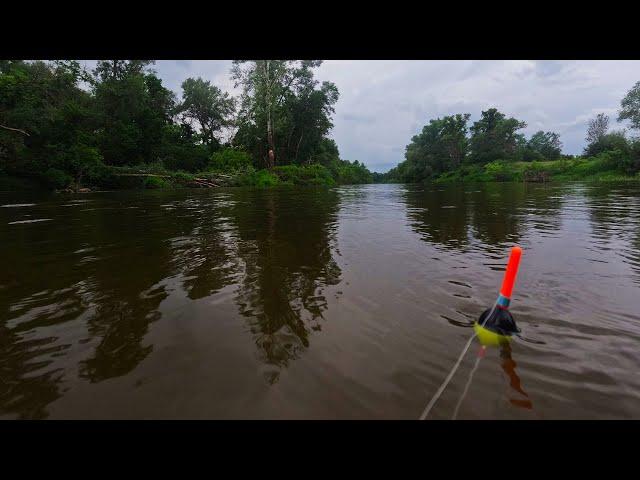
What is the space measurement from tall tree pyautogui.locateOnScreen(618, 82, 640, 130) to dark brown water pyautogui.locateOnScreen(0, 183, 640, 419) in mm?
53773

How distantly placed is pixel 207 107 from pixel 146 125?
15736 mm

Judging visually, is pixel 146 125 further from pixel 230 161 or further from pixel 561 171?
pixel 561 171

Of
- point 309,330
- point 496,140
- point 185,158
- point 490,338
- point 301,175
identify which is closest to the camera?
point 490,338

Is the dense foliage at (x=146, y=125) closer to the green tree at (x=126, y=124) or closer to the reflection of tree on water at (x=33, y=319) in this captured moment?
the green tree at (x=126, y=124)

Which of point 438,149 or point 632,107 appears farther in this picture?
point 438,149

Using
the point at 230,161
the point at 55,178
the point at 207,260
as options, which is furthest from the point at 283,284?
the point at 230,161

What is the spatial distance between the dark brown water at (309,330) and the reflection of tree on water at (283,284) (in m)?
0.02

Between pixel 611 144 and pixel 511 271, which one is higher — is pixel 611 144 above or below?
above

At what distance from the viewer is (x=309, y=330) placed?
2711 mm

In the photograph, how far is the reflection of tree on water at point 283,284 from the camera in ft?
8.34

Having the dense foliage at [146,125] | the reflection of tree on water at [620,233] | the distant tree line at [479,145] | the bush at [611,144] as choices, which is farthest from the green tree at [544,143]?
the reflection of tree on water at [620,233]

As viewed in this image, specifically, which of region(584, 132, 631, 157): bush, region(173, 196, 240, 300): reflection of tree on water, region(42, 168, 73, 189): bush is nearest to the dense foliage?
region(42, 168, 73, 189): bush
